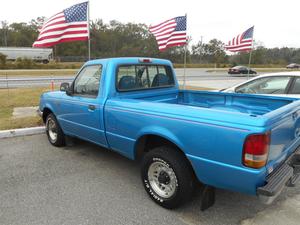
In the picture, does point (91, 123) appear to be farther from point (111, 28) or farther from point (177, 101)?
point (111, 28)

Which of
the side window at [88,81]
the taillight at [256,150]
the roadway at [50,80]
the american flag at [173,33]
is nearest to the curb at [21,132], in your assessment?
the side window at [88,81]

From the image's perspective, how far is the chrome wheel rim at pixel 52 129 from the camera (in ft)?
16.6

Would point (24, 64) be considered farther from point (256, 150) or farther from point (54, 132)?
point (256, 150)

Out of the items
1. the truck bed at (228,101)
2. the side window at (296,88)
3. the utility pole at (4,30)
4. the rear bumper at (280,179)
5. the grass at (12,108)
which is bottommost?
the grass at (12,108)

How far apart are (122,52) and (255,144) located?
241 feet

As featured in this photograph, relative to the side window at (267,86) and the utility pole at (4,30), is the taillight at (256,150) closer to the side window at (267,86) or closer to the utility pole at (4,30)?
the side window at (267,86)

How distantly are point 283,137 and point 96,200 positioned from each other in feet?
7.56

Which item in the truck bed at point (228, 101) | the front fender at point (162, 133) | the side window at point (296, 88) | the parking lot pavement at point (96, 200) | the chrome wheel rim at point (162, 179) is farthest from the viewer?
the side window at point (296, 88)

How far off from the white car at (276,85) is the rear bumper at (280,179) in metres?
2.48

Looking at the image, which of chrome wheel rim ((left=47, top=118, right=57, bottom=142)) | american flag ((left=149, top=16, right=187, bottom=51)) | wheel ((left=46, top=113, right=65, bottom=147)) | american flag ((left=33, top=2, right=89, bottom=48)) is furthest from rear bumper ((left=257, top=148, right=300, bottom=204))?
american flag ((left=149, top=16, right=187, bottom=51))

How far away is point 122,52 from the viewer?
239ft

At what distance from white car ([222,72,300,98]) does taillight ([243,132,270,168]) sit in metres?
3.35

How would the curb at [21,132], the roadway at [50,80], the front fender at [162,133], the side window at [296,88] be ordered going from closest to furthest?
1. the front fender at [162,133]
2. the side window at [296,88]
3. the curb at [21,132]
4. the roadway at [50,80]

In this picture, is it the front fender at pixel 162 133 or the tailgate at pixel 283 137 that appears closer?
the tailgate at pixel 283 137
